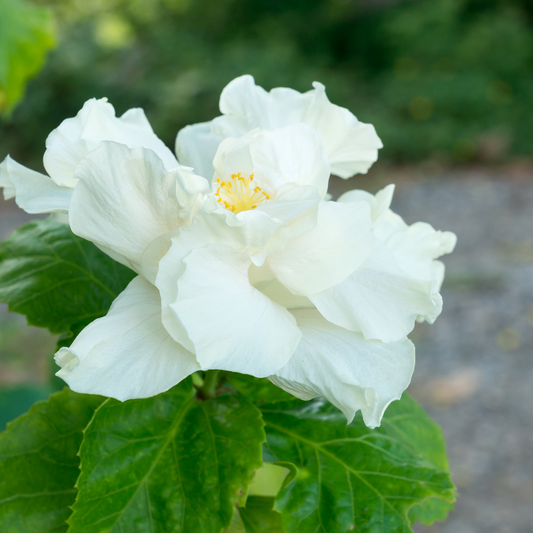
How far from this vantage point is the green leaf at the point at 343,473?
0.63 meters

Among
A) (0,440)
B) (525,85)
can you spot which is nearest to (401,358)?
(0,440)

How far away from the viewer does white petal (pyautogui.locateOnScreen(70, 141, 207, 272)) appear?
1.73ft

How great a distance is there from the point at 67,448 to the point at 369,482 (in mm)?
329

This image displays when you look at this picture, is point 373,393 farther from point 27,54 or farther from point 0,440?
point 27,54

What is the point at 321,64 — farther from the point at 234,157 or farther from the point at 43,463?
the point at 43,463

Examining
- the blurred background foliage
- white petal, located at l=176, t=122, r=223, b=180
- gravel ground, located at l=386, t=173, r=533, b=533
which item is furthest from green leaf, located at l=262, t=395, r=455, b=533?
the blurred background foliage

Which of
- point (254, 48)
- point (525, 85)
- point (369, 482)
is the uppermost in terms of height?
point (369, 482)

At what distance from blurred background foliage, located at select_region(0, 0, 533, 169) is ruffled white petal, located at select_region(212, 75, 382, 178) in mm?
6610

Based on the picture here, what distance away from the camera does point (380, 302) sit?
1.86ft

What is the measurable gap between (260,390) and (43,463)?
0.25 m

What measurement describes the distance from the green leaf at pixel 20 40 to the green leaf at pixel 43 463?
1.09 metres

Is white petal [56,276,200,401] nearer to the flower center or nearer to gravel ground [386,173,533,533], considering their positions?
the flower center

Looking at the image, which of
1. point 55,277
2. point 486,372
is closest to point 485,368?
point 486,372

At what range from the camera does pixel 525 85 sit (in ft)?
26.7
